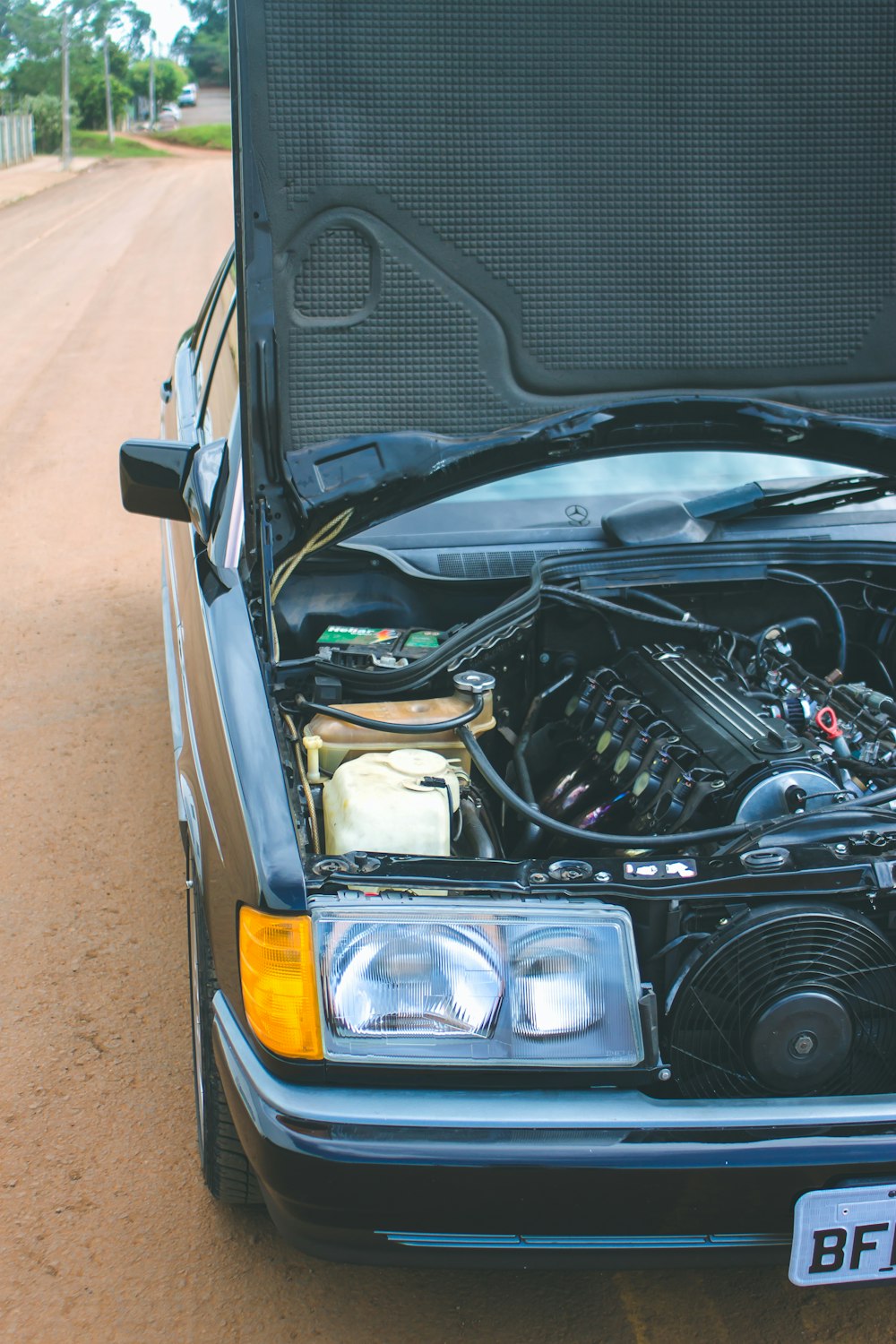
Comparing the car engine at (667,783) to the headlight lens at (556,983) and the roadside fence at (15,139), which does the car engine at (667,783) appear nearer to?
the headlight lens at (556,983)

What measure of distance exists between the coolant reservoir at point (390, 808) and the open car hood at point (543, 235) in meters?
0.64

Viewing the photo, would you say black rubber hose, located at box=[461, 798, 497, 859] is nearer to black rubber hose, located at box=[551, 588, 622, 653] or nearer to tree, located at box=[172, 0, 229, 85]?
black rubber hose, located at box=[551, 588, 622, 653]

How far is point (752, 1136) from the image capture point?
173 centimetres

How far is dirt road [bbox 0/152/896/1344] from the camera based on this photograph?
6.98 feet

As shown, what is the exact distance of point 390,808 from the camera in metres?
2.10

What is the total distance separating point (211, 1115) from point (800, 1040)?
3.56 ft

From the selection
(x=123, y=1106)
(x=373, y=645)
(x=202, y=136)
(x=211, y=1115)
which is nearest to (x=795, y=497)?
(x=373, y=645)

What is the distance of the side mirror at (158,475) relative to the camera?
287cm

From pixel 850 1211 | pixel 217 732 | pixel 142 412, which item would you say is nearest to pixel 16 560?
pixel 142 412

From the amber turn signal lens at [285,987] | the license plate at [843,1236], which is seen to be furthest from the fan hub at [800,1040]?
the amber turn signal lens at [285,987]

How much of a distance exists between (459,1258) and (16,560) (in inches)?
182

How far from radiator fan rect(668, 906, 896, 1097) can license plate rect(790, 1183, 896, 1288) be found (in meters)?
0.17

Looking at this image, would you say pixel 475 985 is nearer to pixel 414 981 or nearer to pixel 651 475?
pixel 414 981

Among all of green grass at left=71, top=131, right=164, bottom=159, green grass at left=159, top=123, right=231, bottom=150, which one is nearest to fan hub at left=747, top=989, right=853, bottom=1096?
green grass at left=71, top=131, right=164, bottom=159
